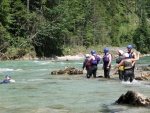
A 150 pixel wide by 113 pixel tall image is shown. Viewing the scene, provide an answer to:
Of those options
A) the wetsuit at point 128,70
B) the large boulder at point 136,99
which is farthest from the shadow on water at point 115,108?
the wetsuit at point 128,70

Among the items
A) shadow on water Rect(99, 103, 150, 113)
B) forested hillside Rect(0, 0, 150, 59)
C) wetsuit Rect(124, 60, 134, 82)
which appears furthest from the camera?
forested hillside Rect(0, 0, 150, 59)

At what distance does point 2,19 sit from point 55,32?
11986 mm

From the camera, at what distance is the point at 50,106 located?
968cm

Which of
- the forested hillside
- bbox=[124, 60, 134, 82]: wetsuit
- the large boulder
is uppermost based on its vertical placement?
the forested hillside

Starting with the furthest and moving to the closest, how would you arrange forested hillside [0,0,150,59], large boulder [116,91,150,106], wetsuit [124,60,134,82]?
1. forested hillside [0,0,150,59]
2. wetsuit [124,60,134,82]
3. large boulder [116,91,150,106]

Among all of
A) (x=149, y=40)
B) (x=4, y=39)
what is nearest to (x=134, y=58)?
(x=4, y=39)

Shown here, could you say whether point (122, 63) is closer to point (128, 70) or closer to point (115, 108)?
point (128, 70)

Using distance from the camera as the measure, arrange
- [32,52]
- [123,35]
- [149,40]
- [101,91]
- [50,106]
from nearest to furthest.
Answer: [50,106] < [101,91] < [32,52] < [149,40] < [123,35]

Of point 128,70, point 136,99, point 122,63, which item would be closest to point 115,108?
point 136,99

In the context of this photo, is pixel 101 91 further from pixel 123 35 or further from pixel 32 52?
pixel 123 35

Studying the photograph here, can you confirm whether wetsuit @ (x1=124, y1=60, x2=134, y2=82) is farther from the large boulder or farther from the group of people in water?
the large boulder

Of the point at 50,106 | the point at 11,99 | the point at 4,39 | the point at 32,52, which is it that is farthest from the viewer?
the point at 32,52

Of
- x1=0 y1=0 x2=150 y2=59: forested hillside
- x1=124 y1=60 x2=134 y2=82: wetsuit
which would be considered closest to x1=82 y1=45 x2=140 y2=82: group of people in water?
x1=124 y1=60 x2=134 y2=82: wetsuit

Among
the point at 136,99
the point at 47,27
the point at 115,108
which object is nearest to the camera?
the point at 115,108
